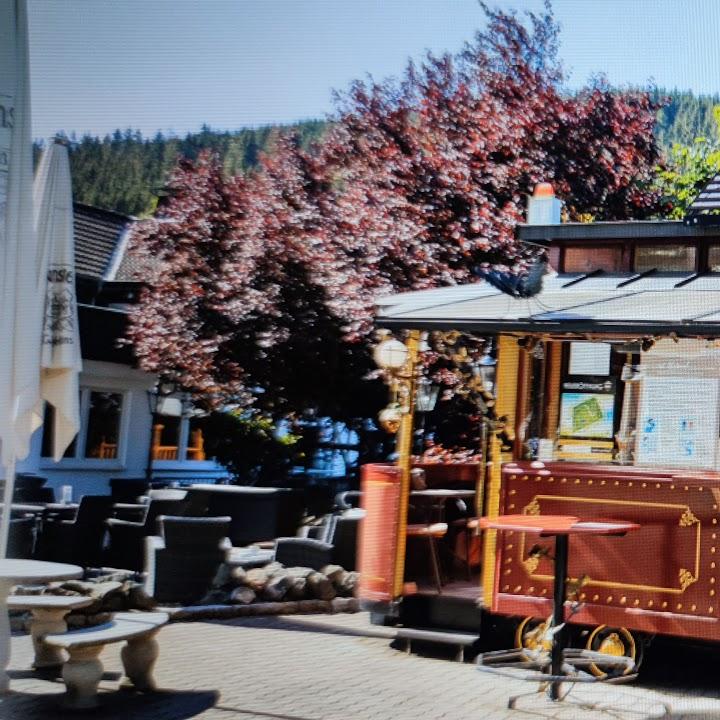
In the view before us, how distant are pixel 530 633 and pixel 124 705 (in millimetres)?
2323

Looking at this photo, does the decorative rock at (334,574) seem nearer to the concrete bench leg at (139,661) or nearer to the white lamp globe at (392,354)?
the white lamp globe at (392,354)

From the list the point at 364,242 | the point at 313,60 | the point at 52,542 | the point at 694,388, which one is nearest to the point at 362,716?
the point at 694,388

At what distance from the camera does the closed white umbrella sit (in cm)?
507

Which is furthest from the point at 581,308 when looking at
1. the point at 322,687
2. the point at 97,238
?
the point at 97,238

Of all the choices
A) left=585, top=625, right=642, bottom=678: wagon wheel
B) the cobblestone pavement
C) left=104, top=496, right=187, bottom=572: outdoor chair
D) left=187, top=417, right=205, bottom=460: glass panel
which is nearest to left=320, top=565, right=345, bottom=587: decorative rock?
the cobblestone pavement

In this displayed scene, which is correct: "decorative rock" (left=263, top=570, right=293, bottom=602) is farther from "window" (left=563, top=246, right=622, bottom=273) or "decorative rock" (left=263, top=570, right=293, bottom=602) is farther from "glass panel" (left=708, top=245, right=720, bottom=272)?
"glass panel" (left=708, top=245, right=720, bottom=272)

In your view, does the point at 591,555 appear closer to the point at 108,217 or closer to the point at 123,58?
the point at 123,58

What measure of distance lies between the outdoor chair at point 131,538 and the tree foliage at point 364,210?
3.14 metres

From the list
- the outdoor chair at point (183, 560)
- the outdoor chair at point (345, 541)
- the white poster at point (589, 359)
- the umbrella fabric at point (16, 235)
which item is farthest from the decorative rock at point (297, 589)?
the umbrella fabric at point (16, 235)

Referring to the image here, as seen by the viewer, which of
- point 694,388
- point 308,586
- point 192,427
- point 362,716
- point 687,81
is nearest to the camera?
point 362,716

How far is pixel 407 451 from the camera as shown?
7211mm

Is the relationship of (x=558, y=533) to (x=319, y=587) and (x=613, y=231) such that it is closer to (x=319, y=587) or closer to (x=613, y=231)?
(x=613, y=231)

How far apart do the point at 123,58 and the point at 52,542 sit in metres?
4.30

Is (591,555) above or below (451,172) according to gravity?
below
